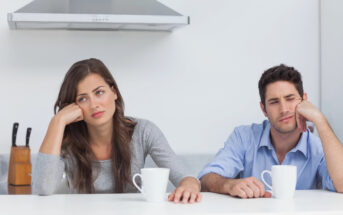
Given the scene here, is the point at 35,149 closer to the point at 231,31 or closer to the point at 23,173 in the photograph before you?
the point at 23,173

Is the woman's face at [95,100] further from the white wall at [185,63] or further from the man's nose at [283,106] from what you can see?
the white wall at [185,63]

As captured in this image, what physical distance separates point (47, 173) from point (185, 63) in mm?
1470

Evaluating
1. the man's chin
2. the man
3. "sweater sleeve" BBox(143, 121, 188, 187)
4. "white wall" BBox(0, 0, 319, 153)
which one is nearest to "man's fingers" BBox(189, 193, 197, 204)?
the man

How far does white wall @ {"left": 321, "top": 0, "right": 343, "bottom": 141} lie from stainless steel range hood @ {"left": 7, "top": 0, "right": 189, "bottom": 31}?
3.01 ft

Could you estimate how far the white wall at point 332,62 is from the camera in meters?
3.04

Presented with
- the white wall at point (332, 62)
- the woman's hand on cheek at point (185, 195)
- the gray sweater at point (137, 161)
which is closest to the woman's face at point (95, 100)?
the gray sweater at point (137, 161)

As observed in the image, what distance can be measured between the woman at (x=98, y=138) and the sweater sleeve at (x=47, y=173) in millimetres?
50

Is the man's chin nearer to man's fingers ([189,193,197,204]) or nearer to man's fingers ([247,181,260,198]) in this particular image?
man's fingers ([247,181,260,198])

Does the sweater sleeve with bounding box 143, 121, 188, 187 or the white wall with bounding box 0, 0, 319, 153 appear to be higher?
the white wall with bounding box 0, 0, 319, 153

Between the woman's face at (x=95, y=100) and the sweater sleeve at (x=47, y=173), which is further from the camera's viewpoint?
the woman's face at (x=95, y=100)

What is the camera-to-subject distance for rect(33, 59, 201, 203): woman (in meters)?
2.03

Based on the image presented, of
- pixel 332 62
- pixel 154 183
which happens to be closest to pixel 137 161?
pixel 154 183

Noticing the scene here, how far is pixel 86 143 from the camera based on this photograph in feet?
7.05

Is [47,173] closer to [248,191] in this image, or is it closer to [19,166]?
[248,191]
